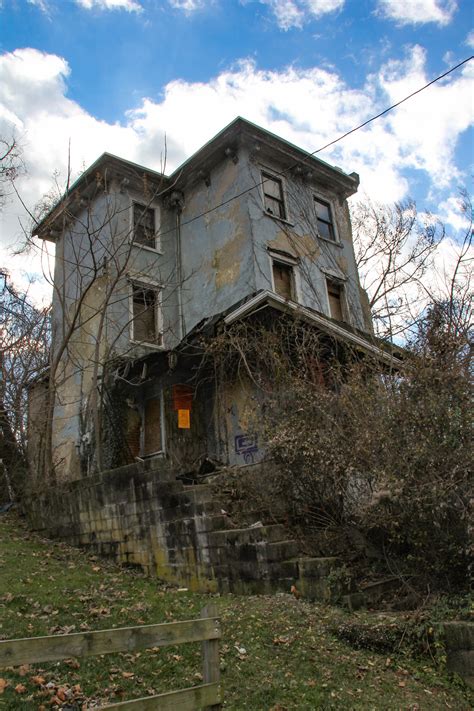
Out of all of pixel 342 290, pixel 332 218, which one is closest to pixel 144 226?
pixel 332 218

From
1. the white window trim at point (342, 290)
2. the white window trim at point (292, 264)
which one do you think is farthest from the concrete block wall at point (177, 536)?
the white window trim at point (342, 290)

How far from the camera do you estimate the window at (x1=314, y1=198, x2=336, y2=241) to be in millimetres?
17719

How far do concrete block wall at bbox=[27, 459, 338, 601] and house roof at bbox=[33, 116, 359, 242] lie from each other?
8.30m

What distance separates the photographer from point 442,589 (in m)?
5.87

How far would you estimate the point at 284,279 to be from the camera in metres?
15.8

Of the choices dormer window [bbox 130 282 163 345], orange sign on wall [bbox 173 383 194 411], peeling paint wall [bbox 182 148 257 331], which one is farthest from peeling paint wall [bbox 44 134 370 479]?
orange sign on wall [bbox 173 383 194 411]

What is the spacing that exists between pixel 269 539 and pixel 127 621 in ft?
6.81

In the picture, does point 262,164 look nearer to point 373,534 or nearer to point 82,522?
point 82,522

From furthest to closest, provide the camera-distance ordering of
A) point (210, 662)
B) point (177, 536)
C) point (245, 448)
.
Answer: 1. point (245, 448)
2. point (177, 536)
3. point (210, 662)

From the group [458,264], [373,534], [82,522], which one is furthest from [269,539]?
[458,264]

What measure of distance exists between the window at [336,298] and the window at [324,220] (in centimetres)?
165

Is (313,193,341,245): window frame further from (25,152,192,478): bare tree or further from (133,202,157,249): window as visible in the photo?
(133,202,157,249): window

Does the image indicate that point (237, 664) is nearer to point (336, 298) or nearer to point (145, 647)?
point (145, 647)

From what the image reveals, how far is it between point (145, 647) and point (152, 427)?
1075cm
